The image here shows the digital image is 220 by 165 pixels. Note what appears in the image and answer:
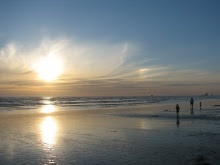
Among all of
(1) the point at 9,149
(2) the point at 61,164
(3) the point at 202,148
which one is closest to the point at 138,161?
(2) the point at 61,164

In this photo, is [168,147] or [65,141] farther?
[65,141]

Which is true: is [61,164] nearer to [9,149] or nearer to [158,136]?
[9,149]

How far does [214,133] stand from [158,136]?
171 inches

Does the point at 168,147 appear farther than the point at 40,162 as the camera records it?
Yes

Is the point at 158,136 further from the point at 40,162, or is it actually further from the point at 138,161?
the point at 40,162

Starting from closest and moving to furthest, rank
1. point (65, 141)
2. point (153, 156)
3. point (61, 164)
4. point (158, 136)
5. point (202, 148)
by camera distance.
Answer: point (61, 164), point (153, 156), point (202, 148), point (65, 141), point (158, 136)

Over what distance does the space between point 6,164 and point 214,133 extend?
1464 centimetres

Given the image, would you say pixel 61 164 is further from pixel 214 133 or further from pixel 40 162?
pixel 214 133

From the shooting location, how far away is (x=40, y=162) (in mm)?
13055

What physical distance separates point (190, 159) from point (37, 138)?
435 inches

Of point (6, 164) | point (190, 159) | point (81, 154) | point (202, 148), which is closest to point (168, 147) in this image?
point (202, 148)

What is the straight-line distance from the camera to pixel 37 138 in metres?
19.9

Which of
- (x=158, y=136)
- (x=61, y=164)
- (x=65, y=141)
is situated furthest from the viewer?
(x=158, y=136)

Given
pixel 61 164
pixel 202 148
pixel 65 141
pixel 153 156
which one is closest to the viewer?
pixel 61 164
